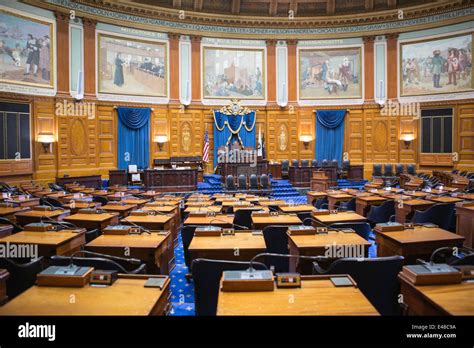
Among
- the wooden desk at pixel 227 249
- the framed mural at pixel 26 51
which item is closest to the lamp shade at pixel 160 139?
the framed mural at pixel 26 51

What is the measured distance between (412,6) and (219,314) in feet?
63.7

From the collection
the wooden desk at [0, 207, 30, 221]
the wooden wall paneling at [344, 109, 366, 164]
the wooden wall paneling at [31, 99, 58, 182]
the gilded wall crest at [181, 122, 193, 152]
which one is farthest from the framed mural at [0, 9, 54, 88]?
the wooden wall paneling at [344, 109, 366, 164]

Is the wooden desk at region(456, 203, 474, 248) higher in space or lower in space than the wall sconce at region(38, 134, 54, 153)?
lower

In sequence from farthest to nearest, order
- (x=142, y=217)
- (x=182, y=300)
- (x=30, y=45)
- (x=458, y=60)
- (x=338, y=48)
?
(x=338, y=48) → (x=458, y=60) → (x=30, y=45) → (x=142, y=217) → (x=182, y=300)

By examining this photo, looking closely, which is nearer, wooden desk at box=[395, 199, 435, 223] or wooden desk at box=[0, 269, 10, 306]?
wooden desk at box=[0, 269, 10, 306]

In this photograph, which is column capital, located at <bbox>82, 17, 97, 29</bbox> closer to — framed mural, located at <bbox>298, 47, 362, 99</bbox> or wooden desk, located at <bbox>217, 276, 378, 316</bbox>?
framed mural, located at <bbox>298, 47, 362, 99</bbox>

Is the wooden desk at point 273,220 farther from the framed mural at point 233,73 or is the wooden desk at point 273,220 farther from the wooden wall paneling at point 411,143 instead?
the wooden wall paneling at point 411,143

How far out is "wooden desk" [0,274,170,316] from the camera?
2066 millimetres

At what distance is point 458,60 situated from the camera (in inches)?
642

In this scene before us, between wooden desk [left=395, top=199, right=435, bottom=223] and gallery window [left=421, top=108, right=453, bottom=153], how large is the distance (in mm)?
11196

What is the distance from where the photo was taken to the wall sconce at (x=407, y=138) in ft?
57.5

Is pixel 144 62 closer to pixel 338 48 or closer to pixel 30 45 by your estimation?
pixel 30 45

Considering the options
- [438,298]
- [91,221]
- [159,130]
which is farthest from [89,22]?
[438,298]
